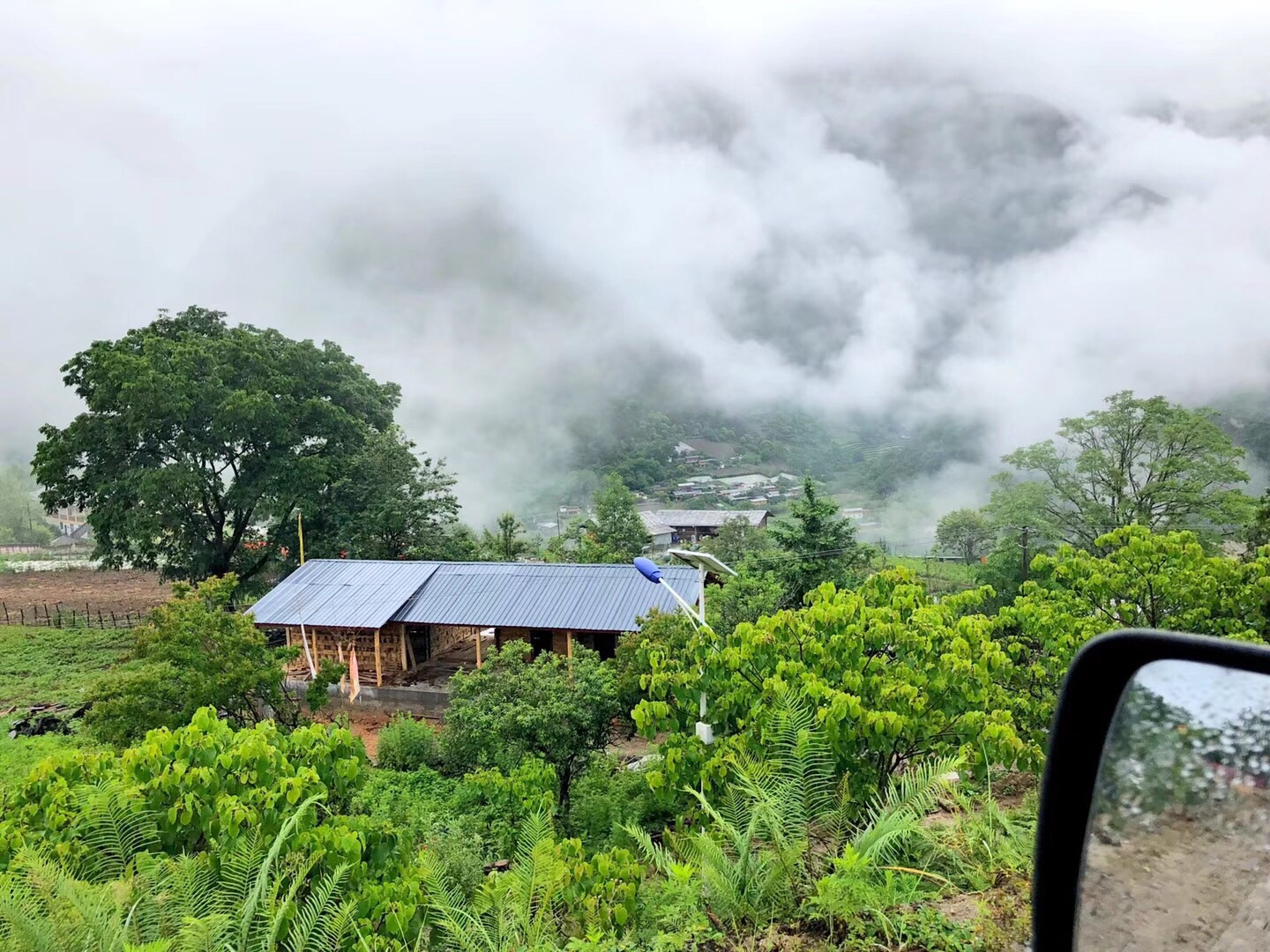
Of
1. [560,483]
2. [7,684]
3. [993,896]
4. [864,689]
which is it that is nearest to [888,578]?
[864,689]

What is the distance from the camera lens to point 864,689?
17.4 feet

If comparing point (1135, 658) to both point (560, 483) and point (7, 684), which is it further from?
point (560, 483)

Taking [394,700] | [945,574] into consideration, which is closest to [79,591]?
[394,700]

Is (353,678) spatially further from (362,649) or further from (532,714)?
(532,714)

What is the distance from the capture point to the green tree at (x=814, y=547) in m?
18.8

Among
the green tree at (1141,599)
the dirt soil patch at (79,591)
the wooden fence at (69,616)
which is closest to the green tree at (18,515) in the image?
the dirt soil patch at (79,591)

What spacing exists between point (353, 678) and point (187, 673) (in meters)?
7.40

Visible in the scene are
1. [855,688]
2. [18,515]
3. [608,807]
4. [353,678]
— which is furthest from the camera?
[18,515]

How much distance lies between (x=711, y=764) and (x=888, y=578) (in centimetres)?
287

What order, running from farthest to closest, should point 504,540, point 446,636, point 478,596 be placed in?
point 504,540 < point 446,636 < point 478,596

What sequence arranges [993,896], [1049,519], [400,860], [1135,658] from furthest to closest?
[1049,519] < [400,860] < [993,896] < [1135,658]

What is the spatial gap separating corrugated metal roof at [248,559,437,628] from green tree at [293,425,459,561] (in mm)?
4368

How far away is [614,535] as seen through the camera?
87.1ft

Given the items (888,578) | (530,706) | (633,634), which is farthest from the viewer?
(633,634)
